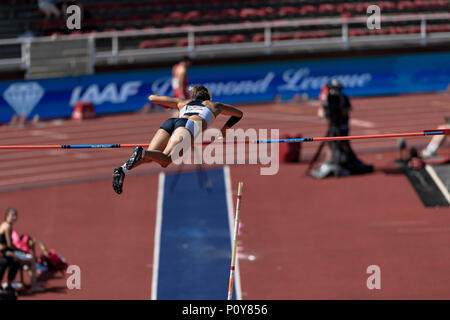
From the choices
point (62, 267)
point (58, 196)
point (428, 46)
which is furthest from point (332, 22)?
point (62, 267)

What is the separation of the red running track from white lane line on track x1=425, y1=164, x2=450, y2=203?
63 centimetres

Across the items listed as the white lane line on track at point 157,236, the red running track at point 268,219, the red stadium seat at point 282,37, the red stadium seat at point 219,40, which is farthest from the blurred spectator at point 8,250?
the red stadium seat at point 282,37

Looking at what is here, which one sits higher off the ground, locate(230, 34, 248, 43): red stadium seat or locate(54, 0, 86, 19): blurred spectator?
locate(54, 0, 86, 19): blurred spectator

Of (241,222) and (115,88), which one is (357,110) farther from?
(241,222)

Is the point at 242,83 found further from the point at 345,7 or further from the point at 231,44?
the point at 345,7

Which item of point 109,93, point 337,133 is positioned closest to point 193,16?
point 109,93

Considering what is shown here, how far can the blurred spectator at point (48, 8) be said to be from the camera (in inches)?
1219

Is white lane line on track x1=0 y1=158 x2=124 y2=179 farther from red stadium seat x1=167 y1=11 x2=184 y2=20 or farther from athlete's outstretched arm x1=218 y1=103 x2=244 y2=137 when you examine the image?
athlete's outstretched arm x1=218 y1=103 x2=244 y2=137

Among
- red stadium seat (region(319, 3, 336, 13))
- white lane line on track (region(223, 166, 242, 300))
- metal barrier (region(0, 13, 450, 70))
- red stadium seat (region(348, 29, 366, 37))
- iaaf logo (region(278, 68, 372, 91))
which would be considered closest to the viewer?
white lane line on track (region(223, 166, 242, 300))

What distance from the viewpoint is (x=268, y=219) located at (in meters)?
21.0

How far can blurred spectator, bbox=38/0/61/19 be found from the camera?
30953mm

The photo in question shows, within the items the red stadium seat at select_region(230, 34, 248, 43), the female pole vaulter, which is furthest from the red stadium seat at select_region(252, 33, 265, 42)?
the female pole vaulter

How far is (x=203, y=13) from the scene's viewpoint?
107 feet

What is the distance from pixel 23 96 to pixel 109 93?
2592mm
